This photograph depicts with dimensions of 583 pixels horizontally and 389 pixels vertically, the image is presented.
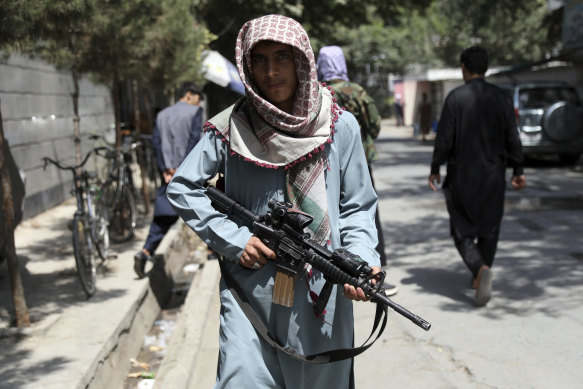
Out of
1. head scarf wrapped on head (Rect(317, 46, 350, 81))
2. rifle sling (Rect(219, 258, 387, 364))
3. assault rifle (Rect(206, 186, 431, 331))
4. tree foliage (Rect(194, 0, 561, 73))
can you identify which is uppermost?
tree foliage (Rect(194, 0, 561, 73))

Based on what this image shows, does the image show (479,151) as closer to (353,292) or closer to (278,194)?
(278,194)

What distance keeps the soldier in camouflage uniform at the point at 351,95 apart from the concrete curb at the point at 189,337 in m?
1.59

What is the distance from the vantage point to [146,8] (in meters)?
8.42

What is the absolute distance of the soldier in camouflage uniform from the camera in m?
5.64

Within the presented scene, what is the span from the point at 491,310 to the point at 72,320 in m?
3.20

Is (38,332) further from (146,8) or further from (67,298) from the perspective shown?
(146,8)

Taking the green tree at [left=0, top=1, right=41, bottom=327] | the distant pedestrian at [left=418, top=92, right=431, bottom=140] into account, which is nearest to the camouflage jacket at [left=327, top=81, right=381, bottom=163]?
the green tree at [left=0, top=1, right=41, bottom=327]

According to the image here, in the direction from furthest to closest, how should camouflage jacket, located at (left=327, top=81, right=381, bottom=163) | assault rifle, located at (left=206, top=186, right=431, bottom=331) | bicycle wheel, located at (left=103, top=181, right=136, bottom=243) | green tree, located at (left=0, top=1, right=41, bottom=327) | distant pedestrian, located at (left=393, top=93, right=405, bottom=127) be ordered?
distant pedestrian, located at (left=393, top=93, right=405, bottom=127), bicycle wheel, located at (left=103, top=181, right=136, bottom=243), camouflage jacket, located at (left=327, top=81, right=381, bottom=163), green tree, located at (left=0, top=1, right=41, bottom=327), assault rifle, located at (left=206, top=186, right=431, bottom=331)

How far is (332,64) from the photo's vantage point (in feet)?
19.1

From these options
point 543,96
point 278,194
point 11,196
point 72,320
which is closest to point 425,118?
point 543,96

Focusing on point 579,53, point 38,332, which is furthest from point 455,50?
point 38,332

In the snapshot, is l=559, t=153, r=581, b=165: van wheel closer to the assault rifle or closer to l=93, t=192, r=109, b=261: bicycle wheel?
l=93, t=192, r=109, b=261: bicycle wheel

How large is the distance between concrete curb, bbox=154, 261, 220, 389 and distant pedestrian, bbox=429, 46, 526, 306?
210cm

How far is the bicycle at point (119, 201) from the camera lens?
29.4ft
